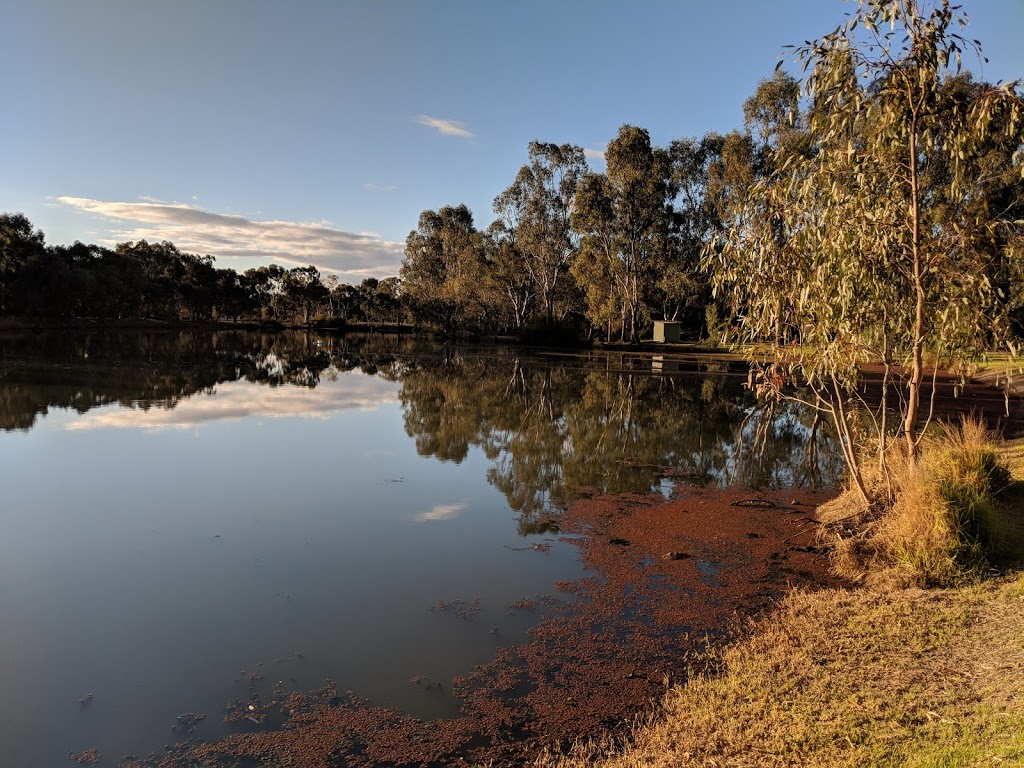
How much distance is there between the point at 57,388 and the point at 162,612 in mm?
22889

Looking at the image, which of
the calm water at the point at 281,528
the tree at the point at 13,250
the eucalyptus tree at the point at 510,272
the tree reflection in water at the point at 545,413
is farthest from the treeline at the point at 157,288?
the calm water at the point at 281,528

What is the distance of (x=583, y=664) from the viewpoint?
6441 mm

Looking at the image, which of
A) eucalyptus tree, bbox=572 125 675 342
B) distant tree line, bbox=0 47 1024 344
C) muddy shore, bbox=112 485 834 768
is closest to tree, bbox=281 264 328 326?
distant tree line, bbox=0 47 1024 344

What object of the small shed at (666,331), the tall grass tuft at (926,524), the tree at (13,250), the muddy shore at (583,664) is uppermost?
the tree at (13,250)

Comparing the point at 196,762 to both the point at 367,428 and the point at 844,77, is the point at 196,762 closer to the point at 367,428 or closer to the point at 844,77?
the point at 844,77

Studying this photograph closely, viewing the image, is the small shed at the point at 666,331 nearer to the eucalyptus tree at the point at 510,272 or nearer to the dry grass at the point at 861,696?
the eucalyptus tree at the point at 510,272

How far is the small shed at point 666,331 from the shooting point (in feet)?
225

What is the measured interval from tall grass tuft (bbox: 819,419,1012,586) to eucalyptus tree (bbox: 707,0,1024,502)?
560 mm

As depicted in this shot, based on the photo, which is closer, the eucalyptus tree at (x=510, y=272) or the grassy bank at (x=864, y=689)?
the grassy bank at (x=864, y=689)

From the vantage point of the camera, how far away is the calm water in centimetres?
612

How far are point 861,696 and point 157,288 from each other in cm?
11112

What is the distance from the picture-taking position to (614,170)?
6309 centimetres

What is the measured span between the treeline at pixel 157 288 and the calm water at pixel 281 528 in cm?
5778

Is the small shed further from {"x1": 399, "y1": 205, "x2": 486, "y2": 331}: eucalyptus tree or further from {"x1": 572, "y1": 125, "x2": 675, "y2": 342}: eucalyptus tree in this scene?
{"x1": 399, "y1": 205, "x2": 486, "y2": 331}: eucalyptus tree
